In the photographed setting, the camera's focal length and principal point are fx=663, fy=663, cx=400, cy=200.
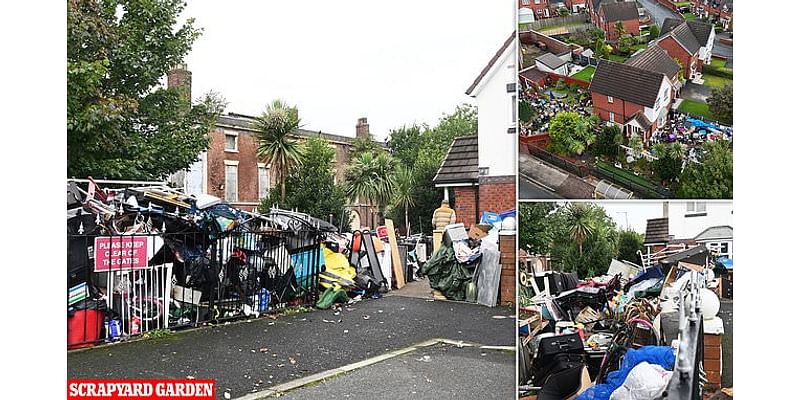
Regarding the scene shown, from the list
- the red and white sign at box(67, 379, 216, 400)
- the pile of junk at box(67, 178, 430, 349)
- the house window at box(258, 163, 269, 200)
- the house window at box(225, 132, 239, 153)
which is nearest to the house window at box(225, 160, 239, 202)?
the house window at box(225, 132, 239, 153)

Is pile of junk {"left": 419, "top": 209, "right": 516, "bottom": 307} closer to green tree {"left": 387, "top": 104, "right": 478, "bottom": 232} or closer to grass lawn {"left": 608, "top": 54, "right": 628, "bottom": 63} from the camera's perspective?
grass lawn {"left": 608, "top": 54, "right": 628, "bottom": 63}

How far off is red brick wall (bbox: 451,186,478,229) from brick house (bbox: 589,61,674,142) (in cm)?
565

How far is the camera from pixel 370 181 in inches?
465

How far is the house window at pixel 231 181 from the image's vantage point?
41.3 ft

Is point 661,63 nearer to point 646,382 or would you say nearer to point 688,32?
point 688,32

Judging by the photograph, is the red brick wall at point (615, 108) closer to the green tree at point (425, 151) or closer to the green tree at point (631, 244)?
the green tree at point (631, 244)

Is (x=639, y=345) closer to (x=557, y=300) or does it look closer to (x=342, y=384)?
(x=557, y=300)

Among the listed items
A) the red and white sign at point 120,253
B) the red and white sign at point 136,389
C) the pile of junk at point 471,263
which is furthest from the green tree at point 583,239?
the pile of junk at point 471,263

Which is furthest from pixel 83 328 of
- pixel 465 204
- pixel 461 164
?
pixel 461 164

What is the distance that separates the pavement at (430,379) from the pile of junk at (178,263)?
1.64 metres

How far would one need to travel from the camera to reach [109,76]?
7.36m

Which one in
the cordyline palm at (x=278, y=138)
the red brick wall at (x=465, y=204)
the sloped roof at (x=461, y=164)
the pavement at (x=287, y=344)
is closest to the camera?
the pavement at (x=287, y=344)
